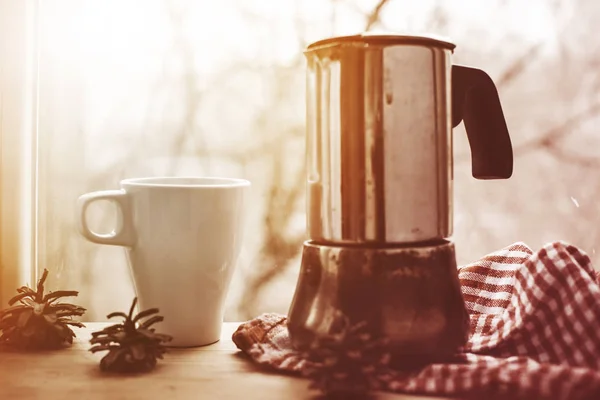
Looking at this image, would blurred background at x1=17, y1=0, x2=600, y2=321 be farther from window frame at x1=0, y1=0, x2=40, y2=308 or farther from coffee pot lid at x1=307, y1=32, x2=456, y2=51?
coffee pot lid at x1=307, y1=32, x2=456, y2=51

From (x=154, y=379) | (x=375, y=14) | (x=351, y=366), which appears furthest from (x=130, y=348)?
(x=375, y=14)

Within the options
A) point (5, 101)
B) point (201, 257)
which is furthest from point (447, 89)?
point (5, 101)

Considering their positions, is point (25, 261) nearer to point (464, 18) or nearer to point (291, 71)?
point (291, 71)

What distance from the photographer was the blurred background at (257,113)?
2.51 ft

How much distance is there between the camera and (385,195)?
496 millimetres

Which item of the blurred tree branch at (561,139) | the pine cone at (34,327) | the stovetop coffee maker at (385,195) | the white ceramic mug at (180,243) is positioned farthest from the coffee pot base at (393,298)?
the blurred tree branch at (561,139)

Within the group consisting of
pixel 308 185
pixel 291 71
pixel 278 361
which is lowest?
pixel 278 361

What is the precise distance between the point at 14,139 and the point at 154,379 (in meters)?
0.34

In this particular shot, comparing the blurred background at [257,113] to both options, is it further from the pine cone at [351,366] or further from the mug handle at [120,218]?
the pine cone at [351,366]

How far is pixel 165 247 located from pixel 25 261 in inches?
9.7

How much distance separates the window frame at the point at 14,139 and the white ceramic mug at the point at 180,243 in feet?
0.52

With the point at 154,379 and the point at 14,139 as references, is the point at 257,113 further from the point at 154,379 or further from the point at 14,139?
the point at 154,379

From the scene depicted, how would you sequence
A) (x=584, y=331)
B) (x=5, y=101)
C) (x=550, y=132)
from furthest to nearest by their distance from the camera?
(x=550, y=132), (x=5, y=101), (x=584, y=331)

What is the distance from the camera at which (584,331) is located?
1.63 ft
